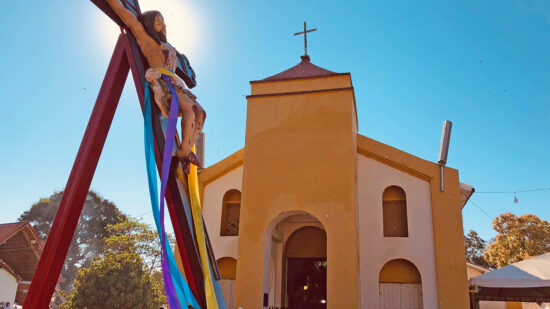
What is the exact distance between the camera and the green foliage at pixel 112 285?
44.0ft

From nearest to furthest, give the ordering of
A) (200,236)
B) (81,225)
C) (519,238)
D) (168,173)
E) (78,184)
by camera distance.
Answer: (78,184) < (168,173) < (200,236) < (519,238) < (81,225)

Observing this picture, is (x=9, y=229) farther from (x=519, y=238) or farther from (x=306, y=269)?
(x=519, y=238)

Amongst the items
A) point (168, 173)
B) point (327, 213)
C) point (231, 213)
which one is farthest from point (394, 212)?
point (168, 173)

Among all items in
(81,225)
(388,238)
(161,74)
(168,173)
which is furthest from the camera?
(81,225)

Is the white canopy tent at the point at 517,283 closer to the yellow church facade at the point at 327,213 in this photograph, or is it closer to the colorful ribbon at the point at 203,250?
the yellow church facade at the point at 327,213

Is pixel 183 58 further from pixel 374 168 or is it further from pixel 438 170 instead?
pixel 438 170

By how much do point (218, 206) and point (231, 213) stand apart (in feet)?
1.50

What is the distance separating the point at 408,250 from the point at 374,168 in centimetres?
248

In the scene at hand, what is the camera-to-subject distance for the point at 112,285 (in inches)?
542

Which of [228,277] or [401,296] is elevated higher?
[228,277]

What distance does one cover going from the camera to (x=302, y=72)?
12562 millimetres

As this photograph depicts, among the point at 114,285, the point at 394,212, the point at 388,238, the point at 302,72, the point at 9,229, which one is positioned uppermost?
the point at 302,72

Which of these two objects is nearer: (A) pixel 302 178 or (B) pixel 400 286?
(A) pixel 302 178

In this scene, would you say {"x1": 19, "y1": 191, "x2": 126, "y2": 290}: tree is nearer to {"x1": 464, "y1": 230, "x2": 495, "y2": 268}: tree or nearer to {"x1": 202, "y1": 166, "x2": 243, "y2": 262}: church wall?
{"x1": 202, "y1": 166, "x2": 243, "y2": 262}: church wall
